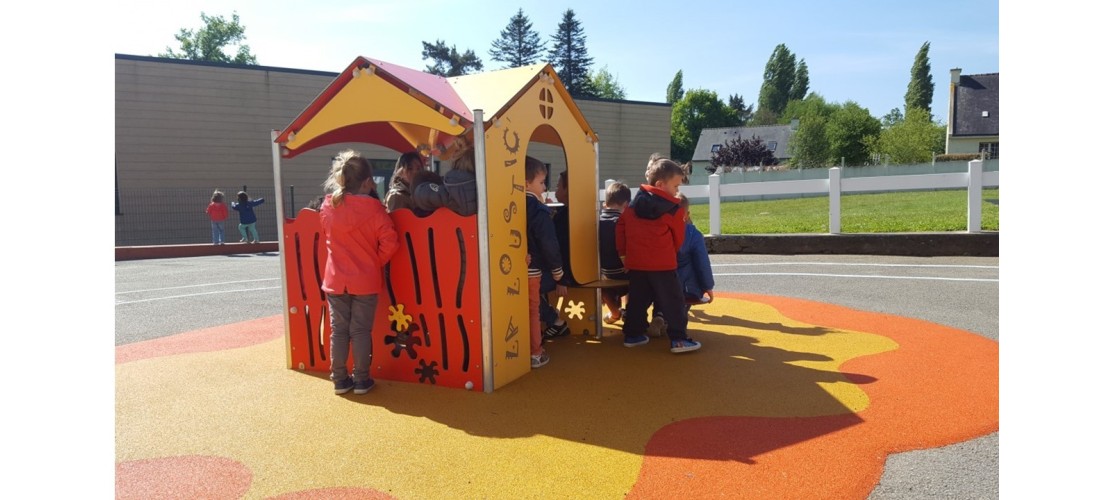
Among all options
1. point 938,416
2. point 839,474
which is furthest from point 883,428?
point 839,474

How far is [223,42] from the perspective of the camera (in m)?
56.5

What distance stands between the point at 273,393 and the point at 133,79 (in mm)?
21806

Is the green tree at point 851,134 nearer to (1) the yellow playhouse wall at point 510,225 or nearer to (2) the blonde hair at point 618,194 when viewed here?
(2) the blonde hair at point 618,194

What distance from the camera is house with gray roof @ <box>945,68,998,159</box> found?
167 feet

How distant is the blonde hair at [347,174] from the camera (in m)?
4.40

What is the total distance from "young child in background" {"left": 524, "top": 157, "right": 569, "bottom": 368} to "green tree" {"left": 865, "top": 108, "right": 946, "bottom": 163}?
165 ft

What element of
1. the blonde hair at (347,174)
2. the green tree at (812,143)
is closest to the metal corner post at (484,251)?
the blonde hair at (347,174)

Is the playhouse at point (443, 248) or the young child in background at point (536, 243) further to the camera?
the young child in background at point (536, 243)

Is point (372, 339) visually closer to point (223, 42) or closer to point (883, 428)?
point (883, 428)

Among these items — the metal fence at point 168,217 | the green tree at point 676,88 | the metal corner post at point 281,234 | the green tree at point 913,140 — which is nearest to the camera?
the metal corner post at point 281,234

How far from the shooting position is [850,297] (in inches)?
309

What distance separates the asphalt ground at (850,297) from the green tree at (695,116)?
279 feet

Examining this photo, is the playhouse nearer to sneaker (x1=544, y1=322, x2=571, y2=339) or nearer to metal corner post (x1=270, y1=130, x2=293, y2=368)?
metal corner post (x1=270, y1=130, x2=293, y2=368)

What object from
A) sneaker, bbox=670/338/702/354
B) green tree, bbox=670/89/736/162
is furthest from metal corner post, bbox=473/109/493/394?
green tree, bbox=670/89/736/162
